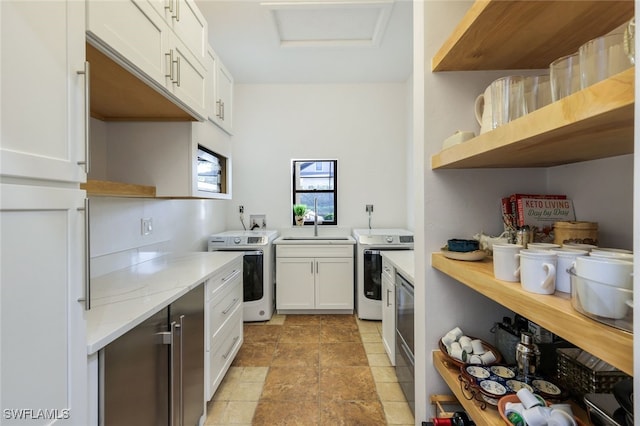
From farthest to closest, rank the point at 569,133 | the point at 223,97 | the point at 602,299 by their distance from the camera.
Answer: the point at 223,97 → the point at 569,133 → the point at 602,299

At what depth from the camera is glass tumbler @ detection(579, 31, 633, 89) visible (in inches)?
20.6

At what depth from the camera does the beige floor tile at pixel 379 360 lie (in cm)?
238

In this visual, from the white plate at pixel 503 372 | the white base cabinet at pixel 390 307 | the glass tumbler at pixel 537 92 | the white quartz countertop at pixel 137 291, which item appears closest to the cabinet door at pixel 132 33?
the white quartz countertop at pixel 137 291

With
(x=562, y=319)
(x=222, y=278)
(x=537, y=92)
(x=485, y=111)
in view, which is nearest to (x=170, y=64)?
(x=222, y=278)

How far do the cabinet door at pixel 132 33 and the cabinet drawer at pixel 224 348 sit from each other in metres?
1.50

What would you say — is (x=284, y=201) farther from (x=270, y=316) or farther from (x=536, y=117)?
(x=536, y=117)

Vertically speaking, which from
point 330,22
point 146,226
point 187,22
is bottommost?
point 146,226

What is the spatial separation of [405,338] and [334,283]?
160 cm

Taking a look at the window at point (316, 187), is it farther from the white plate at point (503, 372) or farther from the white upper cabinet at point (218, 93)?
the white plate at point (503, 372)

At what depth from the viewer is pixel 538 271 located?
0.63 m

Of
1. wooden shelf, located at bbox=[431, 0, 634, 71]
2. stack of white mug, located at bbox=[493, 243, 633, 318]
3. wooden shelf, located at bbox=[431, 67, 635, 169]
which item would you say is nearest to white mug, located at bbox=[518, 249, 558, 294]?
stack of white mug, located at bbox=[493, 243, 633, 318]

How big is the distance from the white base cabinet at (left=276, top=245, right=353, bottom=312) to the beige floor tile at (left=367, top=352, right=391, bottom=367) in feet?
2.90

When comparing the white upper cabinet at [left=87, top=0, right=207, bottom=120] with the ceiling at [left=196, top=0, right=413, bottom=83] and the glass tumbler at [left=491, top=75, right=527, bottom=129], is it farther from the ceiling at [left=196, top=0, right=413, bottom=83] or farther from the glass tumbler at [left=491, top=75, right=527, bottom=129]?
the glass tumbler at [left=491, top=75, right=527, bottom=129]

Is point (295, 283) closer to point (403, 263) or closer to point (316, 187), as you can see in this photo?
point (316, 187)
